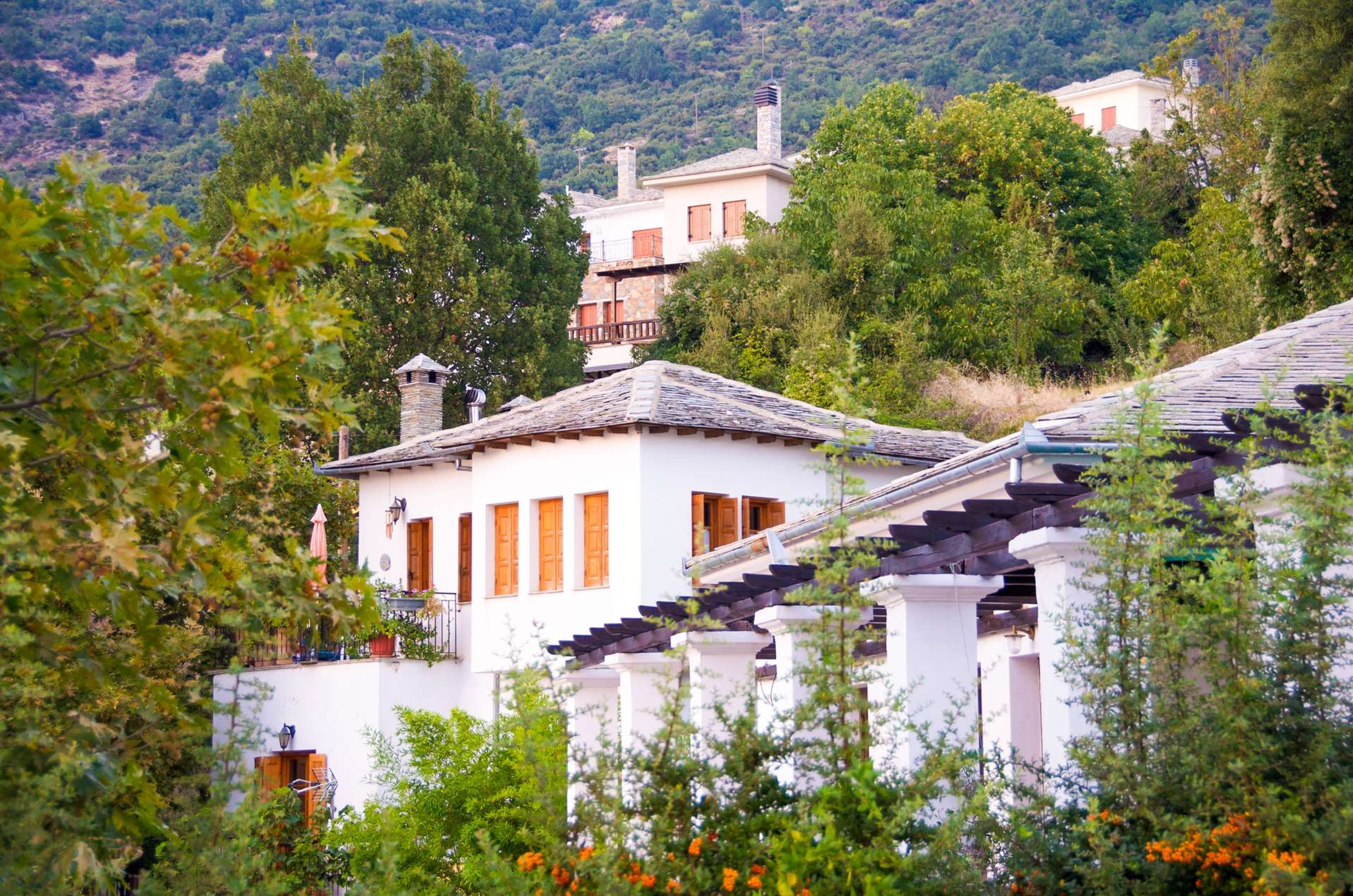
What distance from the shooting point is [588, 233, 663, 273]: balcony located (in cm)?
5653

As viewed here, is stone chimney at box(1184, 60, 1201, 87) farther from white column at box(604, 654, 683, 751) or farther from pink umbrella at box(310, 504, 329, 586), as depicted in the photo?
white column at box(604, 654, 683, 751)

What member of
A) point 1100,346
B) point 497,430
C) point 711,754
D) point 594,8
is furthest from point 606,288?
point 594,8

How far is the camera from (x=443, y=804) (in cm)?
1748

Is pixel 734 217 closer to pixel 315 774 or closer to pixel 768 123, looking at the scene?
pixel 768 123

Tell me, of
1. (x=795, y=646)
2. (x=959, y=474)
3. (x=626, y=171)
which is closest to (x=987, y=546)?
(x=959, y=474)

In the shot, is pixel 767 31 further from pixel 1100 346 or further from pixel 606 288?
pixel 1100 346

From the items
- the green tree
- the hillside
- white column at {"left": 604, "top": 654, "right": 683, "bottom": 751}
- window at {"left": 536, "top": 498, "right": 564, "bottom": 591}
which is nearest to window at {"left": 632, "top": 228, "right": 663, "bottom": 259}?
the hillside

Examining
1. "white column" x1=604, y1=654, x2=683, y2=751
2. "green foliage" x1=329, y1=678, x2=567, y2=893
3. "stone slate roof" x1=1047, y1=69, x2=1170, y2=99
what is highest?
"stone slate roof" x1=1047, y1=69, x2=1170, y2=99

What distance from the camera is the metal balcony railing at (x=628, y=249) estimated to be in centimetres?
5947

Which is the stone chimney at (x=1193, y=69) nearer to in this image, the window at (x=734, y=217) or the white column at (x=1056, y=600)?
the window at (x=734, y=217)

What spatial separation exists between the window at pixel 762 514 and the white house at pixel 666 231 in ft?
80.6

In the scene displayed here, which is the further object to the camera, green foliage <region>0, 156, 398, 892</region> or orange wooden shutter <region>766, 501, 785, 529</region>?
orange wooden shutter <region>766, 501, 785, 529</region>

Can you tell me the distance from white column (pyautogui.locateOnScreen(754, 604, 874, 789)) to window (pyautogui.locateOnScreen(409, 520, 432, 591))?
16.0 meters

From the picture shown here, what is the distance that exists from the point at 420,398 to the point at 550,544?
7959 millimetres
